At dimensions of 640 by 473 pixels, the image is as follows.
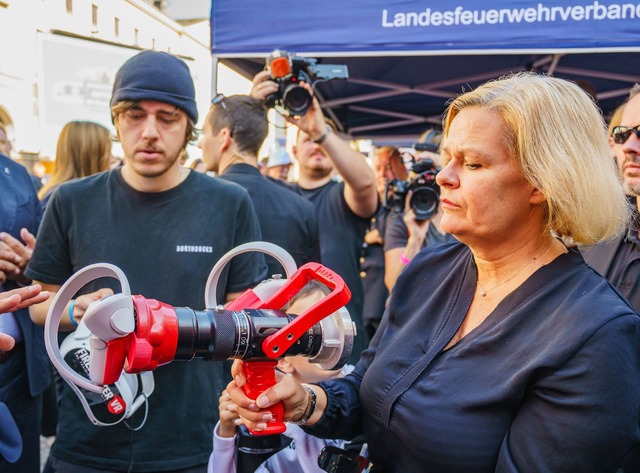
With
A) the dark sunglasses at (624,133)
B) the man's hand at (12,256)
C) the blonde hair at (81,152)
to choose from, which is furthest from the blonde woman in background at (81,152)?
the dark sunglasses at (624,133)

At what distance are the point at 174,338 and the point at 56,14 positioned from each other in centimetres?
508

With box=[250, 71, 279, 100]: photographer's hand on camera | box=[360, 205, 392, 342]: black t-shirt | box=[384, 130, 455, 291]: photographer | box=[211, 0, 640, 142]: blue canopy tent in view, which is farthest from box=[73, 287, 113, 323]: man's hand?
box=[360, 205, 392, 342]: black t-shirt

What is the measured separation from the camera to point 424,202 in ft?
10.9

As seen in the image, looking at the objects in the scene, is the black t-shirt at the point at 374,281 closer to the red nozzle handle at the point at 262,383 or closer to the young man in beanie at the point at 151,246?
Answer: the young man in beanie at the point at 151,246

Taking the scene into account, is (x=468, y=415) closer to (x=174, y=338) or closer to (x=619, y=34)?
(x=174, y=338)

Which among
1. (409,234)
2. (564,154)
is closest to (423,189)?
(409,234)

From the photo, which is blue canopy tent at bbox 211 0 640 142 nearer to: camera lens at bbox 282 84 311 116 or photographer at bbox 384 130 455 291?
photographer at bbox 384 130 455 291

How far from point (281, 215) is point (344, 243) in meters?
0.50

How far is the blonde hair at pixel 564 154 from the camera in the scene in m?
1.30

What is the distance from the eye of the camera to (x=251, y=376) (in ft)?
4.23

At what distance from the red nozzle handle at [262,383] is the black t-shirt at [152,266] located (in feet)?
2.07

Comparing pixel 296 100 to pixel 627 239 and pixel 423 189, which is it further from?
pixel 627 239

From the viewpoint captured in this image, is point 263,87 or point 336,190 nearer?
point 263,87

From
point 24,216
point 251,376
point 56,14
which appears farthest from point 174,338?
point 56,14
